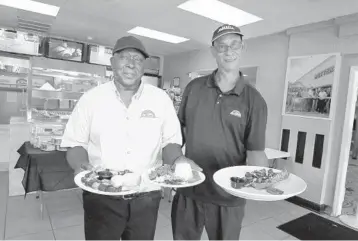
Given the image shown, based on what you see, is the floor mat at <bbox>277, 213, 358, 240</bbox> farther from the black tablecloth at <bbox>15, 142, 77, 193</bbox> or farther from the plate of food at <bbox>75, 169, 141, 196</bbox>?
the black tablecloth at <bbox>15, 142, 77, 193</bbox>

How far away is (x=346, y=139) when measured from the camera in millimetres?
3586

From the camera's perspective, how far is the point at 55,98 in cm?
413

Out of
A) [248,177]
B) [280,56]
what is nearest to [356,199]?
[280,56]

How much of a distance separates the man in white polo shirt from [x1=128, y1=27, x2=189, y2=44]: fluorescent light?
3.80 m

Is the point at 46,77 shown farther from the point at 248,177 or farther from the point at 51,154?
the point at 248,177

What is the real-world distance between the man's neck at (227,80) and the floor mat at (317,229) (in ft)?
7.70

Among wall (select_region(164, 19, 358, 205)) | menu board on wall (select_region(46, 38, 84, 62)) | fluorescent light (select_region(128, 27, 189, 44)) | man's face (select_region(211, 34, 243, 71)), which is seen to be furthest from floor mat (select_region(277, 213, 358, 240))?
menu board on wall (select_region(46, 38, 84, 62))

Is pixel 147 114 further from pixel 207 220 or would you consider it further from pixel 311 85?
pixel 311 85

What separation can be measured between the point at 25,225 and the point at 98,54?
3.97 meters

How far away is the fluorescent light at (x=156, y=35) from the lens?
16.3 feet

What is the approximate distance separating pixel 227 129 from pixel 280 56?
356cm

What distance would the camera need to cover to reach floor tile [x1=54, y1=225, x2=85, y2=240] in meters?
2.58

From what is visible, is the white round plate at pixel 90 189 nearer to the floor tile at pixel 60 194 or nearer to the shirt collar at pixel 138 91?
the shirt collar at pixel 138 91

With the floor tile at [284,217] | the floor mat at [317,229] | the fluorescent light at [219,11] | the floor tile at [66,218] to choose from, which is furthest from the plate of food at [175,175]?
the fluorescent light at [219,11]
